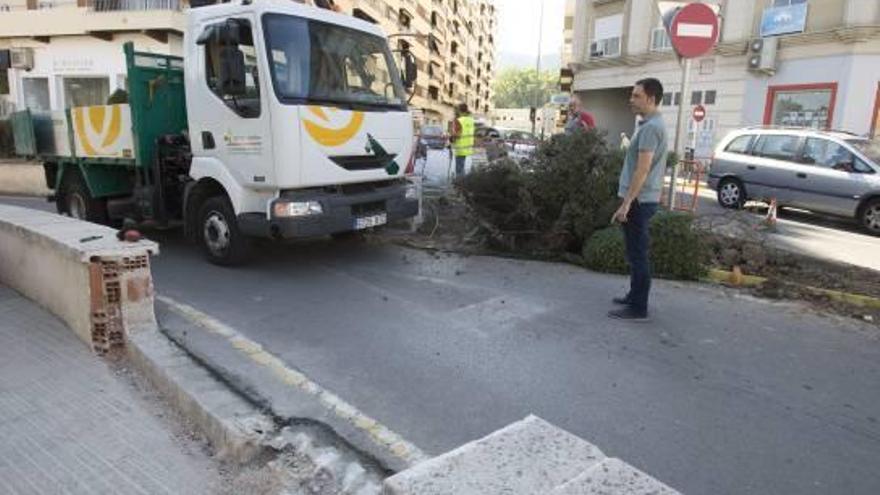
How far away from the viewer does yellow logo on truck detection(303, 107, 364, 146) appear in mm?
6332

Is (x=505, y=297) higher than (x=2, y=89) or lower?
lower

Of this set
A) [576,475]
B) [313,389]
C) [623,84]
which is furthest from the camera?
[623,84]

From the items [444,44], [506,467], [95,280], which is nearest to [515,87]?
[444,44]

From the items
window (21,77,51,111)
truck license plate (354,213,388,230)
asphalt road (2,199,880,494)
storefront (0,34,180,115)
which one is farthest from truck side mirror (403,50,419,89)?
window (21,77,51,111)

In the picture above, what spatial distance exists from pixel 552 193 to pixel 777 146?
7655mm

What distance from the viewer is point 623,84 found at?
30.6m

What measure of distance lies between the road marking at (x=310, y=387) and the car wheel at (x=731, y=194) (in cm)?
1143

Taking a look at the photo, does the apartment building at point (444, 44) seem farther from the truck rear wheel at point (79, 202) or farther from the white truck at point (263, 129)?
the truck rear wheel at point (79, 202)

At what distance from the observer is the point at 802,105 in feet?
72.9

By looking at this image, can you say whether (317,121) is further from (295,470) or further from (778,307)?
(778,307)

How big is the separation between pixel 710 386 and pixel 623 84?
2864 centimetres

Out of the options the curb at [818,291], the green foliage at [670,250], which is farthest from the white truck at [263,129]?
the curb at [818,291]

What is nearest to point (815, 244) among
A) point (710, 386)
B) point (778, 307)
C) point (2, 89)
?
point (778, 307)

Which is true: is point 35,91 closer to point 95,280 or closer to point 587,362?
point 95,280
